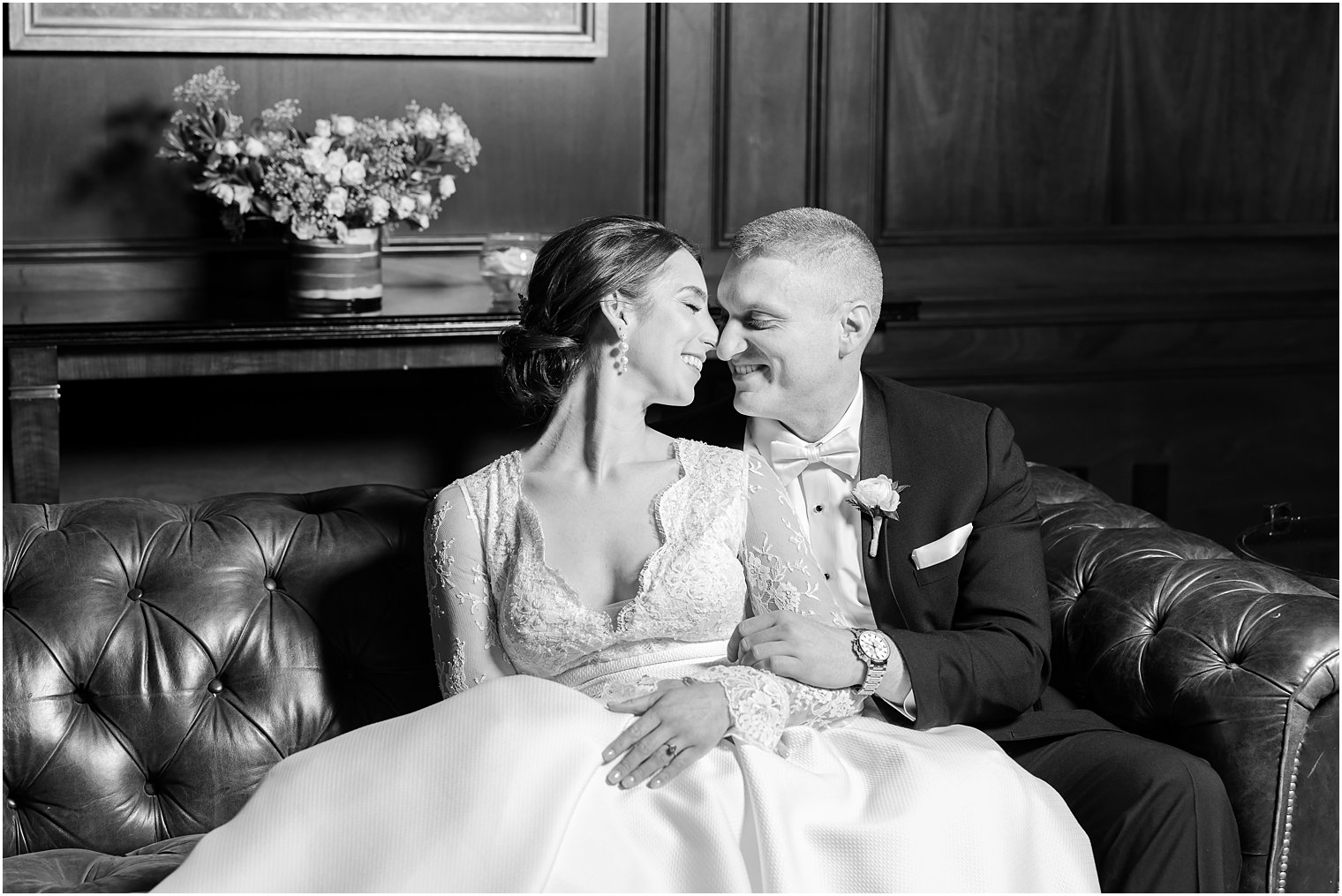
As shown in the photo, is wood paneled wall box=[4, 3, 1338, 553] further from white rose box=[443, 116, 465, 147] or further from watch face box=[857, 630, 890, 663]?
watch face box=[857, 630, 890, 663]

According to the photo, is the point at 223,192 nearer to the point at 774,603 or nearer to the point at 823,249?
the point at 823,249

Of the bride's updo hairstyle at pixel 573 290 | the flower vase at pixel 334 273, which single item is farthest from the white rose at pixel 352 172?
the bride's updo hairstyle at pixel 573 290

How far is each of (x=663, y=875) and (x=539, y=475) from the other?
807mm

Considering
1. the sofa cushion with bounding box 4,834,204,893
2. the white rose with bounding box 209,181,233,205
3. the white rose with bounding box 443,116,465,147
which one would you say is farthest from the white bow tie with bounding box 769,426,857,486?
the white rose with bounding box 209,181,233,205

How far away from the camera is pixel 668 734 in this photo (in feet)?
7.45

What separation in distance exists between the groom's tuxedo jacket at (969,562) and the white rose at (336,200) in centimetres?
188

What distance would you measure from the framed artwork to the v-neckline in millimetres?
2496

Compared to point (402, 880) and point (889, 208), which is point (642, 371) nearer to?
point (402, 880)

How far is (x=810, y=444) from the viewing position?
2.87 metres

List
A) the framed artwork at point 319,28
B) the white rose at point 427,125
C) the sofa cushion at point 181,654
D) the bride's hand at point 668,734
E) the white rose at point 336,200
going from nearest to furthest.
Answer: the bride's hand at point 668,734 → the sofa cushion at point 181,654 → the white rose at point 336,200 → the white rose at point 427,125 → the framed artwork at point 319,28

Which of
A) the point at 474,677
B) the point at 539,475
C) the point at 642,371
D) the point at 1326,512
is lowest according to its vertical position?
the point at 1326,512

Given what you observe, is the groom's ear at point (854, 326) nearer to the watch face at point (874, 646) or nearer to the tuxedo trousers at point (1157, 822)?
the watch face at point (874, 646)

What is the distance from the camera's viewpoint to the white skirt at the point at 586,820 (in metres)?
2.11

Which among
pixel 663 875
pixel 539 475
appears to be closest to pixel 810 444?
pixel 539 475
